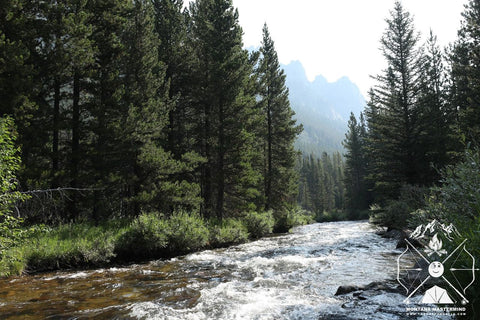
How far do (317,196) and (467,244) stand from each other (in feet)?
252

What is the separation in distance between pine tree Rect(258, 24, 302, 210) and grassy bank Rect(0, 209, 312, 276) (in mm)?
14977

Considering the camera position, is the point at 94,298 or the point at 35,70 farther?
the point at 35,70

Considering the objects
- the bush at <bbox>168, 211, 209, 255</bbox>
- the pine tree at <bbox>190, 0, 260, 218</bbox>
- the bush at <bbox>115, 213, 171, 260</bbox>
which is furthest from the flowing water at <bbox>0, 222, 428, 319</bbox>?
the pine tree at <bbox>190, 0, 260, 218</bbox>

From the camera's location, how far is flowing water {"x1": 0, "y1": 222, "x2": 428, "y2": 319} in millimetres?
5161

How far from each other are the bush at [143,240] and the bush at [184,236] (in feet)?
1.79

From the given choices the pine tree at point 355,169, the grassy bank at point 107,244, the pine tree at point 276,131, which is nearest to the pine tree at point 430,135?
the pine tree at point 276,131

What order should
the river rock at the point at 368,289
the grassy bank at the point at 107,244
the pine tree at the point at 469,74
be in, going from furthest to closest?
the pine tree at the point at 469,74 < the grassy bank at the point at 107,244 < the river rock at the point at 368,289

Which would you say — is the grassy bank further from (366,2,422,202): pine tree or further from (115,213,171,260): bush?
(366,2,422,202): pine tree

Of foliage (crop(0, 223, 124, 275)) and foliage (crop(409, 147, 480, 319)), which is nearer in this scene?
foliage (crop(409, 147, 480, 319))

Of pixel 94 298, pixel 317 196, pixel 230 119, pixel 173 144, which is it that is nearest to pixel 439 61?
pixel 230 119

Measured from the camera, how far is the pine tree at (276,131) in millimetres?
29469

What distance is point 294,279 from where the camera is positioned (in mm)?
7695

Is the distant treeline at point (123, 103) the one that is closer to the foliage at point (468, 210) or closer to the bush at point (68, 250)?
the bush at point (68, 250)

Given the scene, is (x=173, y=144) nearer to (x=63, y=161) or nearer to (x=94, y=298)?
(x=63, y=161)
